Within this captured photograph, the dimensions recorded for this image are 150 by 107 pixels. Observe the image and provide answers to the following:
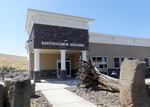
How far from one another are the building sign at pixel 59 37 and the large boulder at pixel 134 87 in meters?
15.1

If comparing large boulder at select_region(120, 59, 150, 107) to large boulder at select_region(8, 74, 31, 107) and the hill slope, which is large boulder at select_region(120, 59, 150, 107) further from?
the hill slope

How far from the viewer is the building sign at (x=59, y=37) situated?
19.3 m

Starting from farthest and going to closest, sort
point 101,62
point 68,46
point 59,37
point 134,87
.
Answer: point 101,62 → point 68,46 → point 59,37 → point 134,87

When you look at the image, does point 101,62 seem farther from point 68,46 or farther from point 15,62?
point 15,62

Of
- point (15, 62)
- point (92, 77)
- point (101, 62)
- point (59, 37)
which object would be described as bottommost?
point (92, 77)

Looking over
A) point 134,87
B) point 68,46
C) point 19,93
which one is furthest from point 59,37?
point 19,93

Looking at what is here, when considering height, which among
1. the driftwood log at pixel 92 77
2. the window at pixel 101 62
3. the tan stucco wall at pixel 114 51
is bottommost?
the driftwood log at pixel 92 77

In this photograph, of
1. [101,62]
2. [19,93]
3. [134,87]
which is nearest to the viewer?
[19,93]

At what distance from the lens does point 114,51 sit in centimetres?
2612

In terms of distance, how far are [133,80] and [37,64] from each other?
15352 millimetres

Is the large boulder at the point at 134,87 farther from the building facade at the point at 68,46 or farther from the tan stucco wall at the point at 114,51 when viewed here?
the tan stucco wall at the point at 114,51

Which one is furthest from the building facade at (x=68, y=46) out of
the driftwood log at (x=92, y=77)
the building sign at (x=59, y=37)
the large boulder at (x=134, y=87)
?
the large boulder at (x=134, y=87)

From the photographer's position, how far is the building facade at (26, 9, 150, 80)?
19.4 meters

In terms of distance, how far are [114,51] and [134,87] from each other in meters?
21.8
